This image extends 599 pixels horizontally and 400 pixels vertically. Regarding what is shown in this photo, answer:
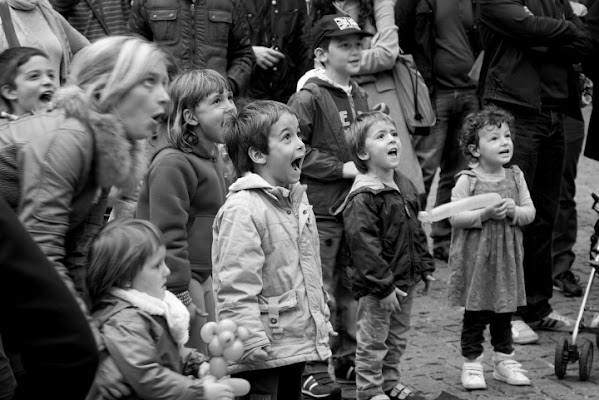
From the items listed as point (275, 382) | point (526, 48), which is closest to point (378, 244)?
point (275, 382)

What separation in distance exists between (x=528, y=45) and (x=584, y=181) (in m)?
5.49

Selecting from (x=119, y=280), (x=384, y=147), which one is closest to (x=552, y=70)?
(x=384, y=147)

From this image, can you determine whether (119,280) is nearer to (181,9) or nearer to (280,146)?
(280,146)

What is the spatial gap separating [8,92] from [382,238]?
7.58 feet

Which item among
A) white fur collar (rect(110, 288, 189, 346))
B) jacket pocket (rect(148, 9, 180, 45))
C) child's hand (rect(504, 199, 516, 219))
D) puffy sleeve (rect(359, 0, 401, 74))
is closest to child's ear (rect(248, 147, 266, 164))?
white fur collar (rect(110, 288, 189, 346))

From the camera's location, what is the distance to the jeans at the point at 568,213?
30.0 ft

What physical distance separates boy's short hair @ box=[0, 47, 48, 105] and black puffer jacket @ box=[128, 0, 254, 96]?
213 cm

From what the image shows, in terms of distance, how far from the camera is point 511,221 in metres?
6.90

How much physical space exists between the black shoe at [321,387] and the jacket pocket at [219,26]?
2366mm

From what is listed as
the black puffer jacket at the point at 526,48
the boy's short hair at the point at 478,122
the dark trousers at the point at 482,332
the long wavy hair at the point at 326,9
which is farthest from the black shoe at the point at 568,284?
the long wavy hair at the point at 326,9

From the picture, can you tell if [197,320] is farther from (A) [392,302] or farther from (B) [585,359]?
(B) [585,359]

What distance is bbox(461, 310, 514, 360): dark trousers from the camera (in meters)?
6.91

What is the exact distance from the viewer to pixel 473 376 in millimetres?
6840

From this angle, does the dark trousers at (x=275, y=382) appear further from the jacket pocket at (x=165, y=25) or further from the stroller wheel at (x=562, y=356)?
the jacket pocket at (x=165, y=25)
